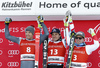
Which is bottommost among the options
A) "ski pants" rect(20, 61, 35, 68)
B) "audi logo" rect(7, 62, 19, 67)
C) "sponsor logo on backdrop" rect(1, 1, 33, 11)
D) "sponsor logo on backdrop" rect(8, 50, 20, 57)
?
"audi logo" rect(7, 62, 19, 67)

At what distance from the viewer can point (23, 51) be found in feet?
12.9

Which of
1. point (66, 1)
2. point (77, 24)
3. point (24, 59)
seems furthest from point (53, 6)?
point (24, 59)

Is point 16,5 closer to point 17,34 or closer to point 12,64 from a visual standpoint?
point 17,34

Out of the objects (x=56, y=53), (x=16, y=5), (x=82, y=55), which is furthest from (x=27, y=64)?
(x=16, y=5)

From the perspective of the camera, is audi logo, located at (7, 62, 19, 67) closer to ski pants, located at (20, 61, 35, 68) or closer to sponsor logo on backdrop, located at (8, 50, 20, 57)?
sponsor logo on backdrop, located at (8, 50, 20, 57)

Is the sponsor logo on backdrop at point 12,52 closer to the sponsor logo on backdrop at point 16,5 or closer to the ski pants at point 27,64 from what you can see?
the ski pants at point 27,64

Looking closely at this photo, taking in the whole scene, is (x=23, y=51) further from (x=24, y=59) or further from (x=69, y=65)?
(x=69, y=65)

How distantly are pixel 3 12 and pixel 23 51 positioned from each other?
1295mm

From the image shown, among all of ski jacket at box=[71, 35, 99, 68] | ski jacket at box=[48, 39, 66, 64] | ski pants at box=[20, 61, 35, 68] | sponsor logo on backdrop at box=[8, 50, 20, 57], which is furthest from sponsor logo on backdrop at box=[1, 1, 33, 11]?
ski jacket at box=[71, 35, 99, 68]

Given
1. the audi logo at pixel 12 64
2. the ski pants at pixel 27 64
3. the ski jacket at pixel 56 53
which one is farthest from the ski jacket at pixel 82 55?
the audi logo at pixel 12 64

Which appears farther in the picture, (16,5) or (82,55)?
(16,5)

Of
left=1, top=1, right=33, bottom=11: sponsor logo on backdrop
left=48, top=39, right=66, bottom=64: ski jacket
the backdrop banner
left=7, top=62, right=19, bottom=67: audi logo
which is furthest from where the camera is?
left=7, top=62, right=19, bottom=67: audi logo

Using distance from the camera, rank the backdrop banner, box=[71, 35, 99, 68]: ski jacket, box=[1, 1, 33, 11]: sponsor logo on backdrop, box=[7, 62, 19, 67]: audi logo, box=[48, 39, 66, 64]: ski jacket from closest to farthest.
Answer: box=[71, 35, 99, 68]: ski jacket
box=[48, 39, 66, 64]: ski jacket
box=[1, 1, 33, 11]: sponsor logo on backdrop
the backdrop banner
box=[7, 62, 19, 67]: audi logo

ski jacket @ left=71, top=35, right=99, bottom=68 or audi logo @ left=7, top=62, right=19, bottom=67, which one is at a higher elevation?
ski jacket @ left=71, top=35, right=99, bottom=68
